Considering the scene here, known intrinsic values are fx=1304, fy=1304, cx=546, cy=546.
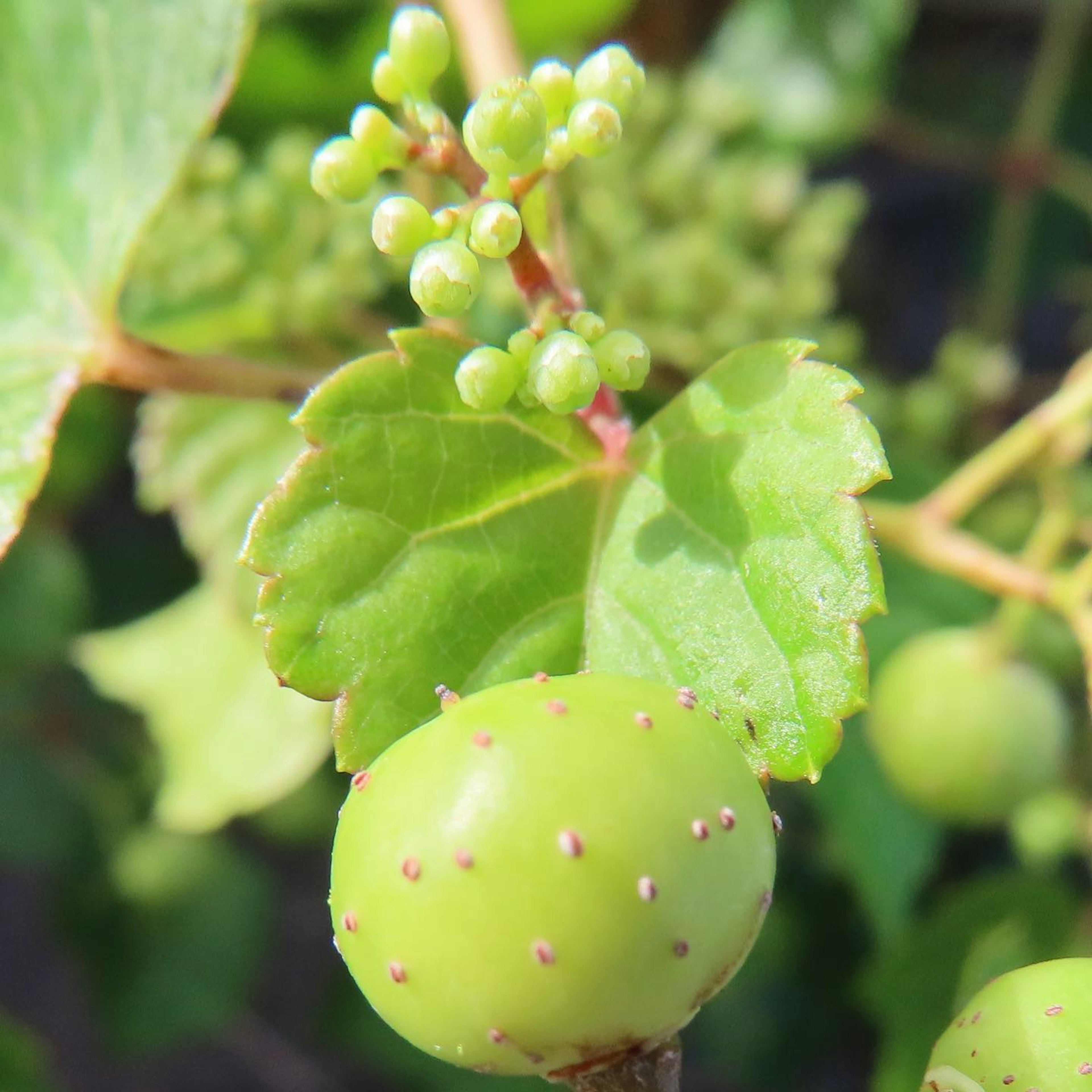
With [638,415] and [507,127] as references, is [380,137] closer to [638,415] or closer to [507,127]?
[507,127]

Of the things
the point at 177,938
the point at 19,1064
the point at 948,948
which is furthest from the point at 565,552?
the point at 177,938

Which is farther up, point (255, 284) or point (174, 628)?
point (255, 284)

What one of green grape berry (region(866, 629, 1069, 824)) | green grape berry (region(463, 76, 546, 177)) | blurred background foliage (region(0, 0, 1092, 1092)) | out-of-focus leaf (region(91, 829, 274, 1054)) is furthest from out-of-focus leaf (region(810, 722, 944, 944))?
out-of-focus leaf (region(91, 829, 274, 1054))

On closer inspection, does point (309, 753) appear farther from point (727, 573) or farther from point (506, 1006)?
point (506, 1006)

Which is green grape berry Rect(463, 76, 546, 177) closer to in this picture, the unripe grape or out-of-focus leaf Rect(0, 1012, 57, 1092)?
the unripe grape

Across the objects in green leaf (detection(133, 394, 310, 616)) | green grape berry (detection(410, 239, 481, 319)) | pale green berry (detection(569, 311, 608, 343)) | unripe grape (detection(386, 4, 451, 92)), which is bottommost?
green leaf (detection(133, 394, 310, 616))

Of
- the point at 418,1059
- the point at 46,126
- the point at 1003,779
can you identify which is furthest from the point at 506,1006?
the point at 418,1059
